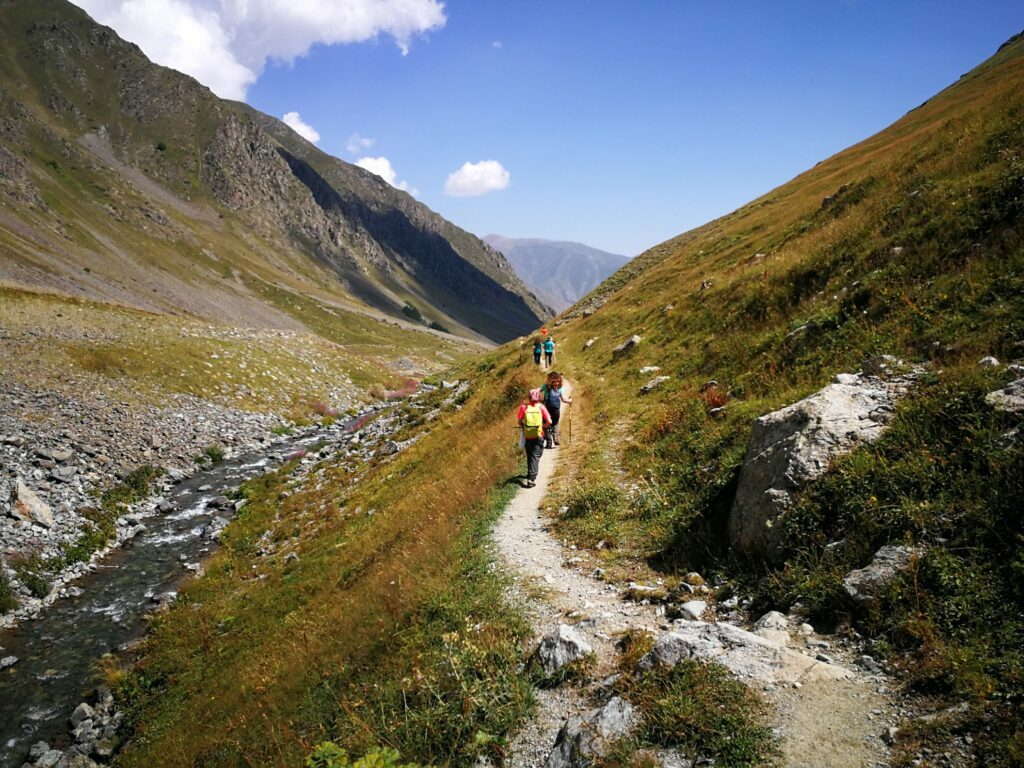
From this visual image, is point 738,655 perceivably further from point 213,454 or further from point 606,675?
point 213,454

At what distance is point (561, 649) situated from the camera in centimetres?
725

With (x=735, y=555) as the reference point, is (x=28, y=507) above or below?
above

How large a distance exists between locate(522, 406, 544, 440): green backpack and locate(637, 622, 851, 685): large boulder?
8040mm

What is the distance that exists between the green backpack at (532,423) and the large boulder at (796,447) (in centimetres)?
635

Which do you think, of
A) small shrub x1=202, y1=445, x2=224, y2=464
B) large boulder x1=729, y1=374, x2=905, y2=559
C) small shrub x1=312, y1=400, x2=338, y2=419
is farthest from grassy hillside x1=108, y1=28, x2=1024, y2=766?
small shrub x1=312, y1=400, x2=338, y2=419

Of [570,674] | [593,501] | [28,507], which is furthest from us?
[28,507]

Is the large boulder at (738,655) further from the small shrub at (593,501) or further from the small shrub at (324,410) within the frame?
the small shrub at (324,410)

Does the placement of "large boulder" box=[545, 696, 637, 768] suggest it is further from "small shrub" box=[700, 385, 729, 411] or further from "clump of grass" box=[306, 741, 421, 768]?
"small shrub" box=[700, 385, 729, 411]

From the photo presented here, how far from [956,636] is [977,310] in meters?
7.86

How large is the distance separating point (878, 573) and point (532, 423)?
9.40 meters

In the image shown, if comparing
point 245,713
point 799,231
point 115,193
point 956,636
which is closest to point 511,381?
point 799,231

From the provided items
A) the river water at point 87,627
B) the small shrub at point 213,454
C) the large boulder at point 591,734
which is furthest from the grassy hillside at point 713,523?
the small shrub at point 213,454

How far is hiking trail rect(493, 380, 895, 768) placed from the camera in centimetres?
489

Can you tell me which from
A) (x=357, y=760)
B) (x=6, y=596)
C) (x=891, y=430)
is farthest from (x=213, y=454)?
(x=891, y=430)
